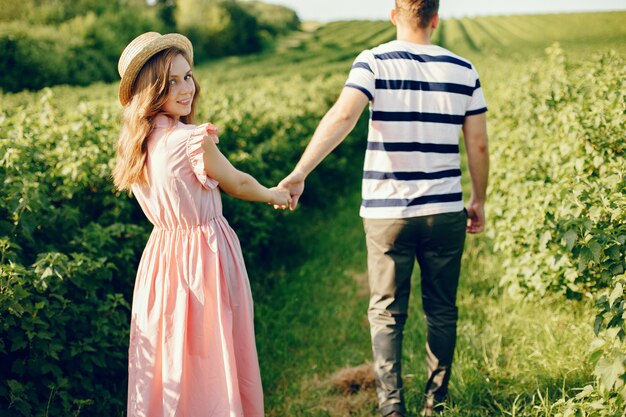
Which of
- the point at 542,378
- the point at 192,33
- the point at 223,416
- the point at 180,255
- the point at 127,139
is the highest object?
the point at 192,33

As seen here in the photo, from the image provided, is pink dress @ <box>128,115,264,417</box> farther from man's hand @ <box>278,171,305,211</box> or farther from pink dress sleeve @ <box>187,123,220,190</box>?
man's hand @ <box>278,171,305,211</box>

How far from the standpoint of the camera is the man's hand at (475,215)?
3.42 metres

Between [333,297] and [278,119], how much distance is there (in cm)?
302

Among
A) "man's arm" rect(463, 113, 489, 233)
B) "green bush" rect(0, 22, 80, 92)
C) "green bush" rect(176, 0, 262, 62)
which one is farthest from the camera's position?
"green bush" rect(176, 0, 262, 62)

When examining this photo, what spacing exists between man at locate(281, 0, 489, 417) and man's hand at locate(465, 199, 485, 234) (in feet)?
0.93

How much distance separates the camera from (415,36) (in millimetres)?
2949

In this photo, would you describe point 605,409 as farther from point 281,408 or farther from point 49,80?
point 49,80

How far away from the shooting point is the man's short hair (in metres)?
2.86

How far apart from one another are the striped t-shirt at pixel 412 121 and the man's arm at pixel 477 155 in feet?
0.38

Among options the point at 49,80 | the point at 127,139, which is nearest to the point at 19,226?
the point at 127,139

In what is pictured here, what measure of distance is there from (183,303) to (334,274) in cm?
347

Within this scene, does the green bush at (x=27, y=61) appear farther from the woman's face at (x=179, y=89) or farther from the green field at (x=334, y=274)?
the woman's face at (x=179, y=89)

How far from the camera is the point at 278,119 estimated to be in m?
7.49

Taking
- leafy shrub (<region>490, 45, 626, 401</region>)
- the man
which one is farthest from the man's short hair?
leafy shrub (<region>490, 45, 626, 401</region>)
